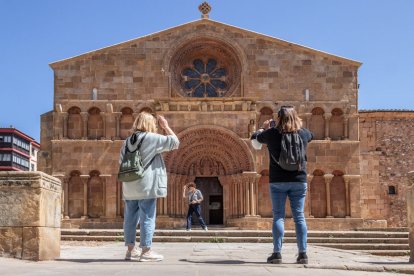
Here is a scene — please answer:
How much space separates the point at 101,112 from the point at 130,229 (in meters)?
18.5

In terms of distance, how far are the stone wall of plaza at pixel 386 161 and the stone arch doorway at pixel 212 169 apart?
5.98 meters

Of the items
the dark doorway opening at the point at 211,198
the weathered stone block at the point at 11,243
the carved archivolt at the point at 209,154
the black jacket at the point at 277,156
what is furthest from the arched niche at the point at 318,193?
the weathered stone block at the point at 11,243

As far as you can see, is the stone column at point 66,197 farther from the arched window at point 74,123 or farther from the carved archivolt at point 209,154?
the carved archivolt at point 209,154

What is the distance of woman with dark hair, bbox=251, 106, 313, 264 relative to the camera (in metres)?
8.13

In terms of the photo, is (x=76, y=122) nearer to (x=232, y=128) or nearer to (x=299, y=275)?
(x=232, y=128)

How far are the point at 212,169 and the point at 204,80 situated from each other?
4.02m

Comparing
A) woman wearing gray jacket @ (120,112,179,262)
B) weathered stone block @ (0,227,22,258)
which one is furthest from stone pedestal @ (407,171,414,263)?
weathered stone block @ (0,227,22,258)

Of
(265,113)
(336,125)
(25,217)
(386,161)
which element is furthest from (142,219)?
(386,161)

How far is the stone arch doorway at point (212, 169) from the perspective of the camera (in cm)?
2586

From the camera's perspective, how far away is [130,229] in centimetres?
841

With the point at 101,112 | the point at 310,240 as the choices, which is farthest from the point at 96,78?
the point at 310,240

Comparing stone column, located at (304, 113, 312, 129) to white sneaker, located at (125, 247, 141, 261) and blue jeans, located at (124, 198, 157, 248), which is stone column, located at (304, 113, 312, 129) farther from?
blue jeans, located at (124, 198, 157, 248)

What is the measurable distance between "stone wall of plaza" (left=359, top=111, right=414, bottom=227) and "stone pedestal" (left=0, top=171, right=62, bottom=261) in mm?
21407

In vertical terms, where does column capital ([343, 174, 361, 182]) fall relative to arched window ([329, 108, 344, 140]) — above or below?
below
